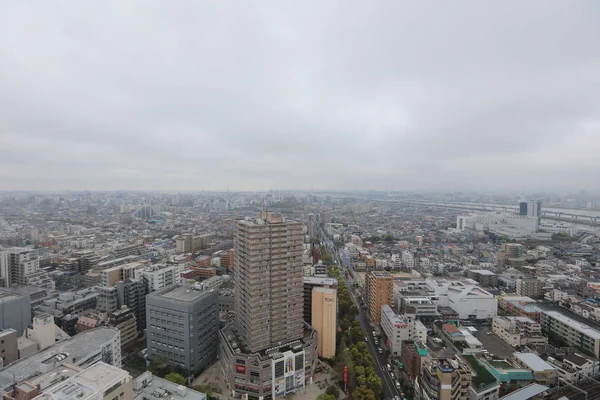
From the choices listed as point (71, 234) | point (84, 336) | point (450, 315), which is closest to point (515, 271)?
point (450, 315)

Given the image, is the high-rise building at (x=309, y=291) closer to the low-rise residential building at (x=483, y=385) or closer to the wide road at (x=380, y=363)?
the wide road at (x=380, y=363)

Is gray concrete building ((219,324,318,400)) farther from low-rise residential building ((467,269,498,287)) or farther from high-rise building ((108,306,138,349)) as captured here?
low-rise residential building ((467,269,498,287))

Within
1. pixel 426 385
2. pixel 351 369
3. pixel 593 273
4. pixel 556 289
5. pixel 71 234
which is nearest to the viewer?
pixel 426 385

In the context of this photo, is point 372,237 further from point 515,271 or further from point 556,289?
point 556,289

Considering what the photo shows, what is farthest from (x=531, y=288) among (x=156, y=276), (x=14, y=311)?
(x=14, y=311)

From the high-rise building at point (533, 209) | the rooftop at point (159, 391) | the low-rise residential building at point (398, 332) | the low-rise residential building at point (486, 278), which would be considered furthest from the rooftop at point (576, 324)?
the high-rise building at point (533, 209)

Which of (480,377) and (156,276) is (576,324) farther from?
(156,276)

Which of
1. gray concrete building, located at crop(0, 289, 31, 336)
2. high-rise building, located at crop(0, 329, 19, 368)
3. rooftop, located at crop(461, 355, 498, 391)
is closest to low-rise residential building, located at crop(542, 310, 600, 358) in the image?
rooftop, located at crop(461, 355, 498, 391)
